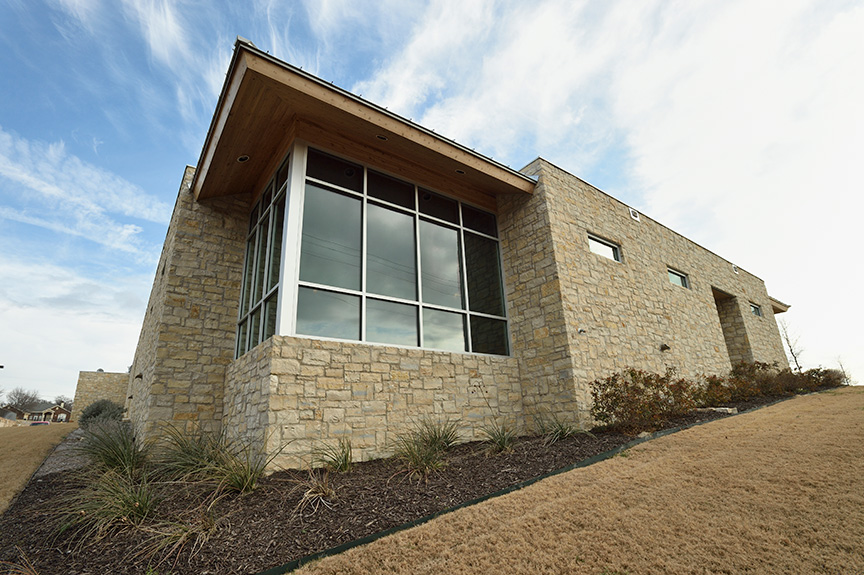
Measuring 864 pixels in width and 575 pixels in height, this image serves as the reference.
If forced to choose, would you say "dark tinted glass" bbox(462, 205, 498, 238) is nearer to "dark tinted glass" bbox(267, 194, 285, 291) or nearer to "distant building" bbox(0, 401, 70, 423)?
"dark tinted glass" bbox(267, 194, 285, 291)

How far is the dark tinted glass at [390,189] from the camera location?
7.22 m

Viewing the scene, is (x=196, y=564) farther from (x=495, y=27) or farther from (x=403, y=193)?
(x=495, y=27)

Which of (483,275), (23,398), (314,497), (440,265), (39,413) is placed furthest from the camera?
(23,398)

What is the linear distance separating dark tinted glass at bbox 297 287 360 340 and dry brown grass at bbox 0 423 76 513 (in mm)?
4153

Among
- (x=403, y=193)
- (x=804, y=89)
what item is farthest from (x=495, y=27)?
(x=804, y=89)

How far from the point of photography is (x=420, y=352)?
6621 mm

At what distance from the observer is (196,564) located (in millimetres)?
3002

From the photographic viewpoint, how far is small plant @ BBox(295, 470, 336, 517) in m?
3.80

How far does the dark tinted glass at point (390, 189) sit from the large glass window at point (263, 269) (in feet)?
4.89

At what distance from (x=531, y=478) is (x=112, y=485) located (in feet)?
14.9

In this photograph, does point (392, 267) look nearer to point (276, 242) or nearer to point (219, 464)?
point (276, 242)

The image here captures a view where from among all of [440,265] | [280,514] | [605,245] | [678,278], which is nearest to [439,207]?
[440,265]

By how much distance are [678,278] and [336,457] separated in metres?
11.4

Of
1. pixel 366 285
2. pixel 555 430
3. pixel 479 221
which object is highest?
pixel 479 221
